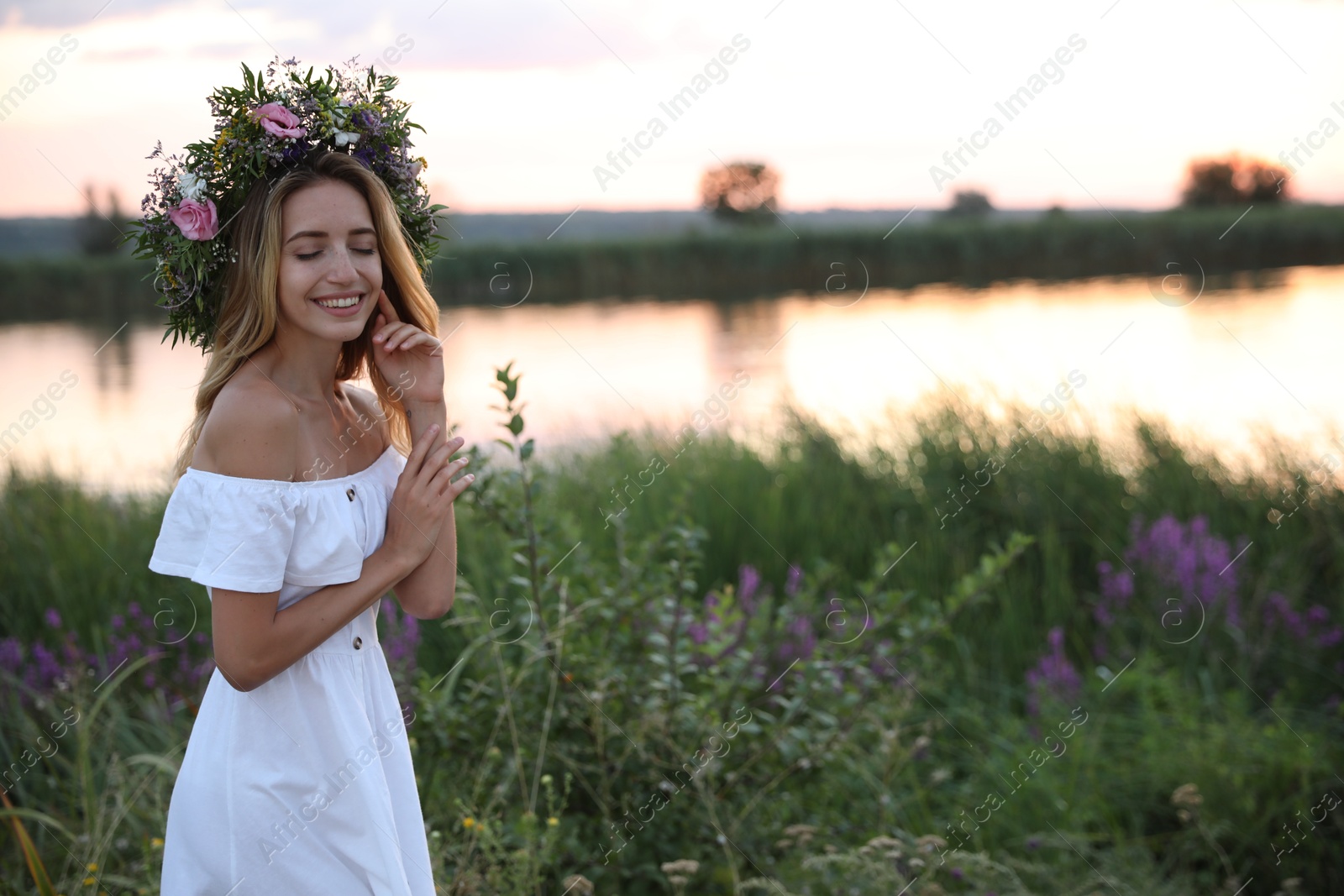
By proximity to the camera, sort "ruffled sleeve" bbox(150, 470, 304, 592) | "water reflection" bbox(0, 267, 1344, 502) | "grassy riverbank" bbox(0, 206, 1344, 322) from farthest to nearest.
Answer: "grassy riverbank" bbox(0, 206, 1344, 322)
"water reflection" bbox(0, 267, 1344, 502)
"ruffled sleeve" bbox(150, 470, 304, 592)

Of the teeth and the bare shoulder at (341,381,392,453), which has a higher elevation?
the teeth

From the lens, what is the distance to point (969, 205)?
44.6m

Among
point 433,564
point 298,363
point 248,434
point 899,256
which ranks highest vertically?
point 899,256

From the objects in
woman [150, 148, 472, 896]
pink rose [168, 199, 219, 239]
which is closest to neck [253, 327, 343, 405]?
woman [150, 148, 472, 896]

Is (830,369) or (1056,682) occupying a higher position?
(830,369)

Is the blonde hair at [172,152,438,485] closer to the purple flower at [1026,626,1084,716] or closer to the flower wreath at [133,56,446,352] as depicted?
the flower wreath at [133,56,446,352]

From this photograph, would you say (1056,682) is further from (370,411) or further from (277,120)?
(277,120)

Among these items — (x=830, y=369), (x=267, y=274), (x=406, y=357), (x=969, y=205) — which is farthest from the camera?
(x=969, y=205)

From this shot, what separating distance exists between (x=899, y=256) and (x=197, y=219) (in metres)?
34.8

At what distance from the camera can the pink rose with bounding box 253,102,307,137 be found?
1.87 m

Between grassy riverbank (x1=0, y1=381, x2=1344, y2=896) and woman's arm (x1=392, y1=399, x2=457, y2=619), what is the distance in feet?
2.57

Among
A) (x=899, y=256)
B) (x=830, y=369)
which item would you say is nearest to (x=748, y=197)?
(x=899, y=256)

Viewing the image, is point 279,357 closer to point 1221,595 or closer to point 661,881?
point 661,881

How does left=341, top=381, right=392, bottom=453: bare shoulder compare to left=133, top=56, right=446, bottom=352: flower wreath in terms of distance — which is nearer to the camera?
left=133, top=56, right=446, bottom=352: flower wreath
